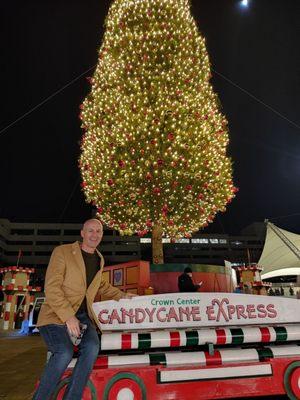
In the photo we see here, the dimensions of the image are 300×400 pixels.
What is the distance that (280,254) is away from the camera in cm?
2586

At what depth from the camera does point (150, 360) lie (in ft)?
11.5

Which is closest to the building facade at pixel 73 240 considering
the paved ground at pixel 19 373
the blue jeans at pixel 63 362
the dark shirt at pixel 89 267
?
the paved ground at pixel 19 373

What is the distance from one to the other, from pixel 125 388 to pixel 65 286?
1.35 m

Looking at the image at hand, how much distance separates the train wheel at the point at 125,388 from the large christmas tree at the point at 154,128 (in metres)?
9.16

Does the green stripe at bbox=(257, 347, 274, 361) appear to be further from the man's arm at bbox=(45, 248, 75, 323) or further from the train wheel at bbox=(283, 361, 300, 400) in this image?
the man's arm at bbox=(45, 248, 75, 323)

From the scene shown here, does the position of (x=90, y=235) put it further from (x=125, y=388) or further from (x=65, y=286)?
(x=125, y=388)

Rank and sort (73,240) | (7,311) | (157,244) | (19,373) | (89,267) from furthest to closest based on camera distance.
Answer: (73,240)
(7,311)
(157,244)
(19,373)
(89,267)

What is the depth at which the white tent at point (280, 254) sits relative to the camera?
24397 mm

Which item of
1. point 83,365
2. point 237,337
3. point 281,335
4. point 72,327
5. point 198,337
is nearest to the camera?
point 72,327

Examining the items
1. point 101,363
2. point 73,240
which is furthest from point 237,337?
point 73,240

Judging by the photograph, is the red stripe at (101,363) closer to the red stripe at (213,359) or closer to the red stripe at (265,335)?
the red stripe at (213,359)

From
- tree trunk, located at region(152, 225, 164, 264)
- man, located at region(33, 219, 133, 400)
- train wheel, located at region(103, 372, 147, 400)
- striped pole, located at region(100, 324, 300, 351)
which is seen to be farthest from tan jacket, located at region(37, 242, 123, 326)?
tree trunk, located at region(152, 225, 164, 264)

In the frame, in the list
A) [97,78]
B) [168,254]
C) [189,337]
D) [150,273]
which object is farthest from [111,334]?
[168,254]

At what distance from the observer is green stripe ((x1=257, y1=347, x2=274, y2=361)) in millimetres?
3740
